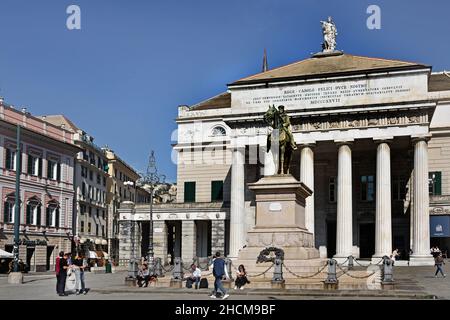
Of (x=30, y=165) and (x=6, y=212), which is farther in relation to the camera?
(x=30, y=165)

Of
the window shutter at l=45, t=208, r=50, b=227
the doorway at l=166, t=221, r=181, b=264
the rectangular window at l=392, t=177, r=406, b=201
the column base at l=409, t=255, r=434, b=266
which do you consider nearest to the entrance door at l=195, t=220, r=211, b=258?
the doorway at l=166, t=221, r=181, b=264

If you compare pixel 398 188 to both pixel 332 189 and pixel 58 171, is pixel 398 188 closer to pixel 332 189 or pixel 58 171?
pixel 332 189

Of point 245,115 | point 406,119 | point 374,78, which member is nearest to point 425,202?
point 406,119

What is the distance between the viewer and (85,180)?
230ft

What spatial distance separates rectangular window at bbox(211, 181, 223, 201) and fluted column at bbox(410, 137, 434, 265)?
21503 mm

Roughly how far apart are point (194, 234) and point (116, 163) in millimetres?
32323

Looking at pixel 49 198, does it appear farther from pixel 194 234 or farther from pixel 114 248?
pixel 114 248

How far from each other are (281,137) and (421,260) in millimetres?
21085

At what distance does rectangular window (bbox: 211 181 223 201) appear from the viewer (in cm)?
6059

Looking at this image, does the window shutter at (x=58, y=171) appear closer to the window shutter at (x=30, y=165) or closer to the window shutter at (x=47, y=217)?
the window shutter at (x=47, y=217)

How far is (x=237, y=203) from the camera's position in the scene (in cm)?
4938

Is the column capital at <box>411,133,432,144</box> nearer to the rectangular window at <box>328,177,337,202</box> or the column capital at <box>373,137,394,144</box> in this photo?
the column capital at <box>373,137,394,144</box>

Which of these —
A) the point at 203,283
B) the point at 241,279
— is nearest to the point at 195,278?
the point at 203,283

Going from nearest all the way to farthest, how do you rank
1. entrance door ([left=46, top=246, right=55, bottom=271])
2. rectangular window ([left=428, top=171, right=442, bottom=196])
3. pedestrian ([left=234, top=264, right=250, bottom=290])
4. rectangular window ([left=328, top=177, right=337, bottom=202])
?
pedestrian ([left=234, top=264, right=250, bottom=290]), rectangular window ([left=428, top=171, right=442, bottom=196]), rectangular window ([left=328, top=177, right=337, bottom=202]), entrance door ([left=46, top=246, right=55, bottom=271])
